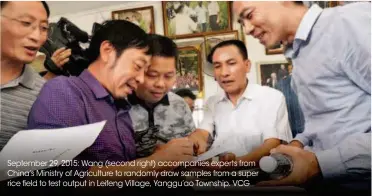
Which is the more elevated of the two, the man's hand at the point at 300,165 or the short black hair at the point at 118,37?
the short black hair at the point at 118,37

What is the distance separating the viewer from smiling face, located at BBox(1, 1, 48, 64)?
3.71ft

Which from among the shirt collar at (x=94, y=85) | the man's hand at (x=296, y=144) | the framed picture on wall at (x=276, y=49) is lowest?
the man's hand at (x=296, y=144)

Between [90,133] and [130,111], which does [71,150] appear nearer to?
[90,133]

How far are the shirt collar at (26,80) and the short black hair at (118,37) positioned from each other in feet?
0.57

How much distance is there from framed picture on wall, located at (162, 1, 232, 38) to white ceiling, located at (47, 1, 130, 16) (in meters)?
0.18

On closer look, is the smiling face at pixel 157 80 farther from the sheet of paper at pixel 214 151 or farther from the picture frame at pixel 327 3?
the picture frame at pixel 327 3

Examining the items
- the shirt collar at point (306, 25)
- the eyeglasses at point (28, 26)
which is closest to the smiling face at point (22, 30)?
the eyeglasses at point (28, 26)

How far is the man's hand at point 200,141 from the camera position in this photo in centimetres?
108

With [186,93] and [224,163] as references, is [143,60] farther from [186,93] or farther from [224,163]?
[224,163]

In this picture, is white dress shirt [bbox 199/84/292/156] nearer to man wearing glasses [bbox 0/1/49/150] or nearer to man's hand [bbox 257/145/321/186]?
man's hand [bbox 257/145/321/186]

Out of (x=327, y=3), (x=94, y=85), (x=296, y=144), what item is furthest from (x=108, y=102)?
(x=327, y=3)

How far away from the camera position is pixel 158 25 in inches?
44.6

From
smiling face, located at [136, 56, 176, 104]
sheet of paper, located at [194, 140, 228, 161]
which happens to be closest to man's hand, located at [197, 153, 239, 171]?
sheet of paper, located at [194, 140, 228, 161]

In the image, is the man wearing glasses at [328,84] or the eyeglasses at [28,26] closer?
the man wearing glasses at [328,84]
